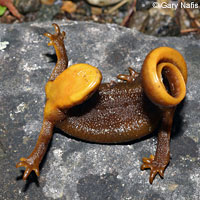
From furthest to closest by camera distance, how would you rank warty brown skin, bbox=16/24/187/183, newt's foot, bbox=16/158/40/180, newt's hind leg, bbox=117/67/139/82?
1. newt's hind leg, bbox=117/67/139/82
2. warty brown skin, bbox=16/24/187/183
3. newt's foot, bbox=16/158/40/180

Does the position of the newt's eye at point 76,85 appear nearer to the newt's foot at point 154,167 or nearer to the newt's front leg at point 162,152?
the newt's front leg at point 162,152

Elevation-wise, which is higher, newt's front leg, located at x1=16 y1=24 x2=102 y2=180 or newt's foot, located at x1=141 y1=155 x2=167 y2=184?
newt's front leg, located at x1=16 y1=24 x2=102 y2=180

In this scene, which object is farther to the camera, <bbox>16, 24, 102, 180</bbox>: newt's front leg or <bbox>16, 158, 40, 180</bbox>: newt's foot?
<bbox>16, 158, 40, 180</bbox>: newt's foot

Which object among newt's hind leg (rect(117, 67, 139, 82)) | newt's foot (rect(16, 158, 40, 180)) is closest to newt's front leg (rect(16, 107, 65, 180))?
newt's foot (rect(16, 158, 40, 180))

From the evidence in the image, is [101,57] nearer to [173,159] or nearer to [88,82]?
[88,82]

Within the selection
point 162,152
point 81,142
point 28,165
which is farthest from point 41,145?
point 162,152

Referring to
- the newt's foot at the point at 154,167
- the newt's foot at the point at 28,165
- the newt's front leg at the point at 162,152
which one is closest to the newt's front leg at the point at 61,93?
the newt's foot at the point at 28,165

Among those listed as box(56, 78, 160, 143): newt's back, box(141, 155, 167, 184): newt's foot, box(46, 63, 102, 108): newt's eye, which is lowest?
box(141, 155, 167, 184): newt's foot

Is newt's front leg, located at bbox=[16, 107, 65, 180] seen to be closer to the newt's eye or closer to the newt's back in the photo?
the newt's back
